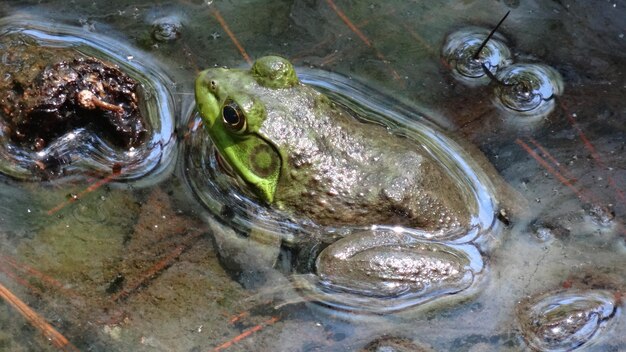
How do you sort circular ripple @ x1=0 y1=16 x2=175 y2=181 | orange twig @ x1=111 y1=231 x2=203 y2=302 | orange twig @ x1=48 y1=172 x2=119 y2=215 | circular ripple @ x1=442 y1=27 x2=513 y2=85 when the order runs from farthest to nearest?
circular ripple @ x1=442 y1=27 x2=513 y2=85, circular ripple @ x1=0 y1=16 x2=175 y2=181, orange twig @ x1=48 y1=172 x2=119 y2=215, orange twig @ x1=111 y1=231 x2=203 y2=302

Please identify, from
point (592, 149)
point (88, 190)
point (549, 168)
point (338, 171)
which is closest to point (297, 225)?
point (338, 171)

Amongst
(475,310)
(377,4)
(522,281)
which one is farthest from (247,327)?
(377,4)

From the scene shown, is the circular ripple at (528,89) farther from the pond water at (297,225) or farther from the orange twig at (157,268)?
the orange twig at (157,268)

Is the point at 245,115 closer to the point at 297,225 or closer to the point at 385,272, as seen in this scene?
the point at 297,225

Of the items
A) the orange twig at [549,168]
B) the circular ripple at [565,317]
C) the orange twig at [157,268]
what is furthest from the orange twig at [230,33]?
the circular ripple at [565,317]

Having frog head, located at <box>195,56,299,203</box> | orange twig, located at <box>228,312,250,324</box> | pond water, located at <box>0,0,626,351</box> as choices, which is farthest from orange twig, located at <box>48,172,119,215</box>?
orange twig, located at <box>228,312,250,324</box>

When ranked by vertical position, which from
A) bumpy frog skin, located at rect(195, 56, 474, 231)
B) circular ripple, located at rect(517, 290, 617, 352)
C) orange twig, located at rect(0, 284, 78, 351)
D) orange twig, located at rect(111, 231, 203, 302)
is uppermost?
circular ripple, located at rect(517, 290, 617, 352)

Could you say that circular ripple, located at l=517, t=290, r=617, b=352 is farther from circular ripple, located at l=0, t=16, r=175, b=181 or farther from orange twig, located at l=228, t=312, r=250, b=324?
circular ripple, located at l=0, t=16, r=175, b=181
